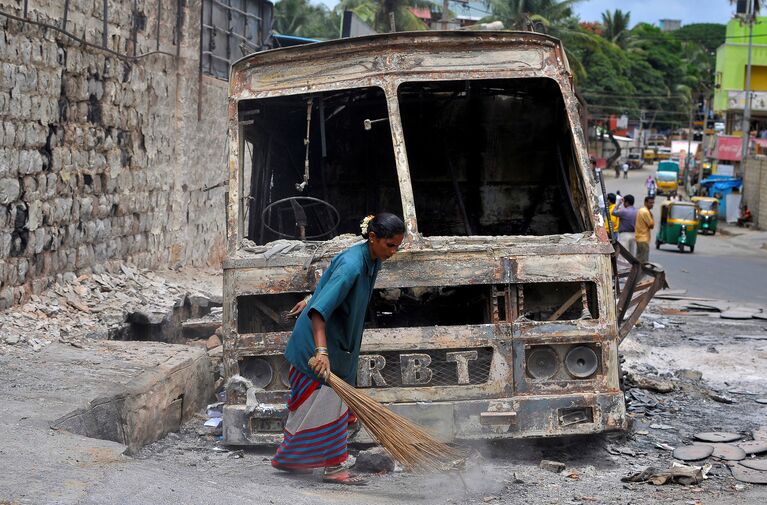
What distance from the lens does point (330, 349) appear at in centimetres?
496

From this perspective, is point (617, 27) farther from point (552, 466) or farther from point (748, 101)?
point (552, 466)

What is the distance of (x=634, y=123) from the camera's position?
84812mm

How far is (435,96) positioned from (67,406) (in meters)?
3.46

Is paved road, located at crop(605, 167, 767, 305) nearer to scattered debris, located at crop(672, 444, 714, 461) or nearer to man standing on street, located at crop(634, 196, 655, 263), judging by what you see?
man standing on street, located at crop(634, 196, 655, 263)

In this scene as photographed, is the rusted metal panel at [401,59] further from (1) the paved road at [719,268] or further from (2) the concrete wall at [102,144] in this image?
(1) the paved road at [719,268]

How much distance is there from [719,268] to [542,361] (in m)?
16.8

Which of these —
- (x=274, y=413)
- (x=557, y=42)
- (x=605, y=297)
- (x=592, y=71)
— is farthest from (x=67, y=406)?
(x=592, y=71)

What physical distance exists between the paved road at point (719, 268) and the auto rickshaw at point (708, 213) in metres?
0.36

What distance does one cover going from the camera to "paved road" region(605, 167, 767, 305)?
16.3 m

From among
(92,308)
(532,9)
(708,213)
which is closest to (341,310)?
(92,308)

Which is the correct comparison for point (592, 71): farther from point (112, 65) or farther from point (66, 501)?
point (66, 501)

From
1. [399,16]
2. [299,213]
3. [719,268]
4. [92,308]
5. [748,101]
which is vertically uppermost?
[399,16]

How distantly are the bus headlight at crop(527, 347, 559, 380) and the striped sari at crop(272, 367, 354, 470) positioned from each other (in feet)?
3.90

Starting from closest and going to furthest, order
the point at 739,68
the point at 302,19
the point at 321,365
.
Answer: the point at 321,365 < the point at 302,19 < the point at 739,68
